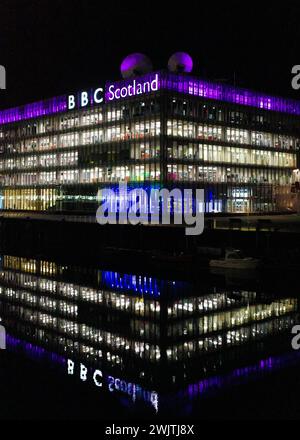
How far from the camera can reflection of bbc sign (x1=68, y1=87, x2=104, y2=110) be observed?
106 metres

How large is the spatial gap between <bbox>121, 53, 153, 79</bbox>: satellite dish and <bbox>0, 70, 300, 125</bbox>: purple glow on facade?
1955 mm

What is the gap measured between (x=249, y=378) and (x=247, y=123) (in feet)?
289

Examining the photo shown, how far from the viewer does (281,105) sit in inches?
4382

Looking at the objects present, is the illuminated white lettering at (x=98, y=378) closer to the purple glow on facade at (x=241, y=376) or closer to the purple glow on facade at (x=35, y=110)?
the purple glow on facade at (x=241, y=376)

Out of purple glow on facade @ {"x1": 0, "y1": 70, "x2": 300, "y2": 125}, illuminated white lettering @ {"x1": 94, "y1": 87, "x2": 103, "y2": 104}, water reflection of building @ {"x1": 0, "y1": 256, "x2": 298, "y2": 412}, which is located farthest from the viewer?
illuminated white lettering @ {"x1": 94, "y1": 87, "x2": 103, "y2": 104}

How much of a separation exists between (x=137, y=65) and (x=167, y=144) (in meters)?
16.9

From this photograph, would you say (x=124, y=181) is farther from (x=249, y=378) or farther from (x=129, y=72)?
(x=249, y=378)

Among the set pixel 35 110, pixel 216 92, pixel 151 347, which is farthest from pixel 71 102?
pixel 151 347

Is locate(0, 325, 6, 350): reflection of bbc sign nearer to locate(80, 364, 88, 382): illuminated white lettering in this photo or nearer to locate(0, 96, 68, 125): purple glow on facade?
locate(80, 364, 88, 382): illuminated white lettering

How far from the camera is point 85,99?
109 meters

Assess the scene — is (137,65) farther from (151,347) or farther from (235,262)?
(151,347)

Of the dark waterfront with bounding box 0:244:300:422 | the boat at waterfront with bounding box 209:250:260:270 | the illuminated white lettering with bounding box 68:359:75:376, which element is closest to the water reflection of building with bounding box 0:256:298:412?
the dark waterfront with bounding box 0:244:300:422

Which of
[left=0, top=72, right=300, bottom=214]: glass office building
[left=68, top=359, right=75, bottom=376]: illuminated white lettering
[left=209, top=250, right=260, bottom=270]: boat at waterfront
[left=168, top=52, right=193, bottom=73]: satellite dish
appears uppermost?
[left=168, top=52, right=193, bottom=73]: satellite dish
